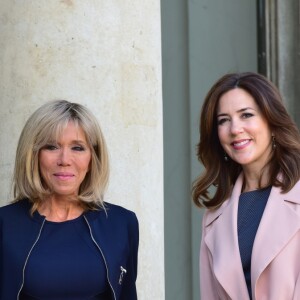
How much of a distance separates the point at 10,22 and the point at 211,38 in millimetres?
2196

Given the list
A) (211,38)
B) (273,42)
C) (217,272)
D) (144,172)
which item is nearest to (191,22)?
(211,38)

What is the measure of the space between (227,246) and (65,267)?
0.82 metres

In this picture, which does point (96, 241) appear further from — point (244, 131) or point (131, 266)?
point (244, 131)

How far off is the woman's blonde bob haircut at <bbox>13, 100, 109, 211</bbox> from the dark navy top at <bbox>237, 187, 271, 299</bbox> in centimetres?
79

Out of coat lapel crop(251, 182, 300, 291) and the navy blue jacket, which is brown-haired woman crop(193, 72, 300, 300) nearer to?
coat lapel crop(251, 182, 300, 291)

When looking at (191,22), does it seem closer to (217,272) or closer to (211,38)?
(211,38)

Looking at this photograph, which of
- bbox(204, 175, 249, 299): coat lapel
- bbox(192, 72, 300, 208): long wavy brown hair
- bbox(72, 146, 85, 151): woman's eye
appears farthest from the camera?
bbox(72, 146, 85, 151): woman's eye

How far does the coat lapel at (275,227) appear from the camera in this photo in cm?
398

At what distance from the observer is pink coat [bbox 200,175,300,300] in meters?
3.95

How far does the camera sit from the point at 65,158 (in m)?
4.37

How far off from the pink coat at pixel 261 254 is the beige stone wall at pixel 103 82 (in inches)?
49.5

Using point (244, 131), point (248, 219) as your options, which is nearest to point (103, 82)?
point (244, 131)

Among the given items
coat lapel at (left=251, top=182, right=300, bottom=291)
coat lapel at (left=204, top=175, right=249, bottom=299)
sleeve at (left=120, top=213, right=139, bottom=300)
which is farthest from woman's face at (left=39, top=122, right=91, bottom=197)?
coat lapel at (left=251, top=182, right=300, bottom=291)

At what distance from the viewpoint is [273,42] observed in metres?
7.58
